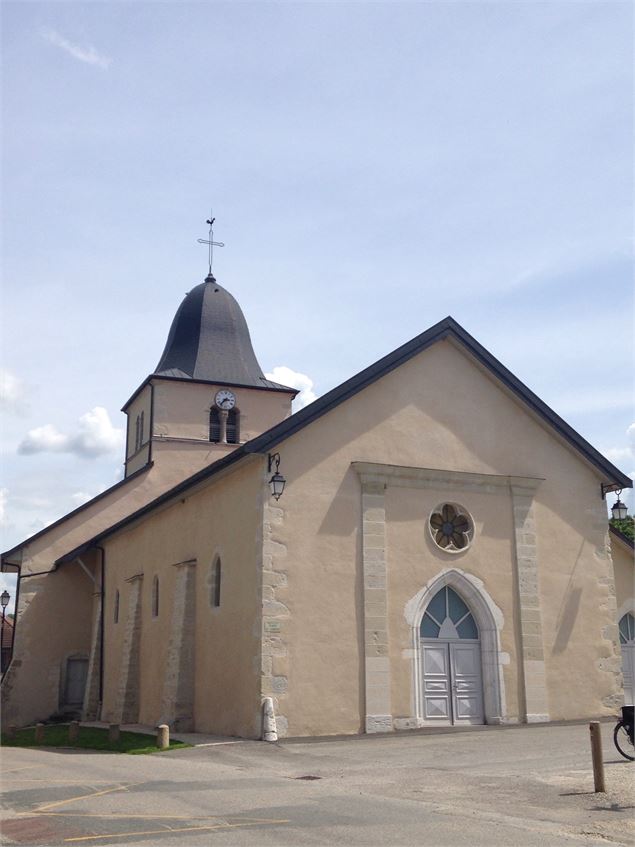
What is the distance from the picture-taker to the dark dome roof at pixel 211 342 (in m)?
32.1

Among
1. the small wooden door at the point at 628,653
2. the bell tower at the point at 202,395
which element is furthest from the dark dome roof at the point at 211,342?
the small wooden door at the point at 628,653

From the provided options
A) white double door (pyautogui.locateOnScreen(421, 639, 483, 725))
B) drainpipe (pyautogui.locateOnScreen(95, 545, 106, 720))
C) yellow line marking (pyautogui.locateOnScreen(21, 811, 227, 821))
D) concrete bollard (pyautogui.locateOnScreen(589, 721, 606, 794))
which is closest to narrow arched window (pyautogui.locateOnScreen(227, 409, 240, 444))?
drainpipe (pyautogui.locateOnScreen(95, 545, 106, 720))

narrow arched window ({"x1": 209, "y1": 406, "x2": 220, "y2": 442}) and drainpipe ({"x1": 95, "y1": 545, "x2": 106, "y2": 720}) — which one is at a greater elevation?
narrow arched window ({"x1": 209, "y1": 406, "x2": 220, "y2": 442})

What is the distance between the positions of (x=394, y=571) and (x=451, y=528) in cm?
186

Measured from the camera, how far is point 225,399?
3158 cm

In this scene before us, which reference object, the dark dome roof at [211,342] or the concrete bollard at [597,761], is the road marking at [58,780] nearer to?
the concrete bollard at [597,761]

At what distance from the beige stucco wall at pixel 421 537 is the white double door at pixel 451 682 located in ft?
2.07

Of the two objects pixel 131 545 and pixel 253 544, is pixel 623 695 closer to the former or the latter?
pixel 253 544

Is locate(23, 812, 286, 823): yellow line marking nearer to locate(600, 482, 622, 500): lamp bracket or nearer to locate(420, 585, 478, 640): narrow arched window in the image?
locate(420, 585, 478, 640): narrow arched window

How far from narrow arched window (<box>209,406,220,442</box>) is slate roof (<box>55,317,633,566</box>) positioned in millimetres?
9096

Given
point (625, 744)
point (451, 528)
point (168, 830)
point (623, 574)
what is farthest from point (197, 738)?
point (623, 574)

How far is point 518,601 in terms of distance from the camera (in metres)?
19.1

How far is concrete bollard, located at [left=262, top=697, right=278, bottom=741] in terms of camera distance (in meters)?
15.7

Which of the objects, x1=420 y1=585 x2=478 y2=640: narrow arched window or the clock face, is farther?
the clock face
